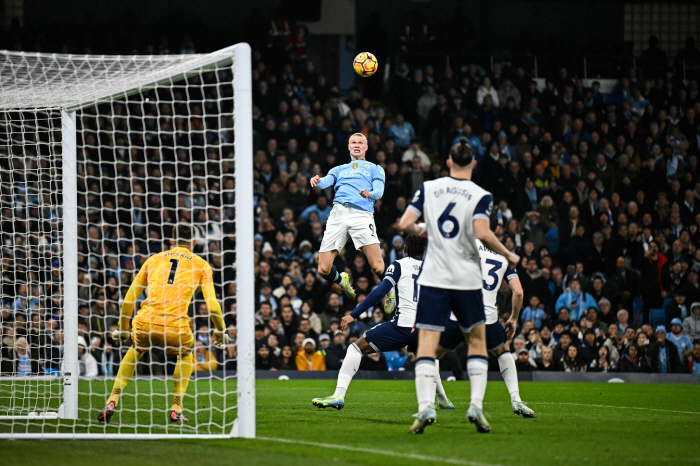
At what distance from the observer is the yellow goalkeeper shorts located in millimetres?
8773

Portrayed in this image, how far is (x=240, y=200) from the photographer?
7363 millimetres

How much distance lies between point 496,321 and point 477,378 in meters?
1.48

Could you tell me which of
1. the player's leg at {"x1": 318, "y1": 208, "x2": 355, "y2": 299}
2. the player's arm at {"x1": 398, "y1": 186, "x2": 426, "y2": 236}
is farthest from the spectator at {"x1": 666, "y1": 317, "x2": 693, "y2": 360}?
the player's arm at {"x1": 398, "y1": 186, "x2": 426, "y2": 236}

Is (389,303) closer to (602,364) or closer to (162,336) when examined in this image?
(162,336)

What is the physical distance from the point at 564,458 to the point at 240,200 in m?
3.12

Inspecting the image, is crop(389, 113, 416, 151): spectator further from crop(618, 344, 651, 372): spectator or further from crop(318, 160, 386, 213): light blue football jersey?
crop(318, 160, 386, 213): light blue football jersey

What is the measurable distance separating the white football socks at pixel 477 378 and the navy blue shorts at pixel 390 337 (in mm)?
2078

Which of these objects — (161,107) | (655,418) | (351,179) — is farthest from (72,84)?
(161,107)

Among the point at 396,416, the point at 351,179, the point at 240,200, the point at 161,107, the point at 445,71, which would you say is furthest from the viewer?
the point at 445,71

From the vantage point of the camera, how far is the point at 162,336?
8852 millimetres

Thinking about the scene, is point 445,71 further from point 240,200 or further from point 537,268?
point 240,200

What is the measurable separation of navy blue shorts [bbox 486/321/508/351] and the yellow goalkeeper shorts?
2863mm

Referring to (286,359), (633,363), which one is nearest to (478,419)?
(286,359)

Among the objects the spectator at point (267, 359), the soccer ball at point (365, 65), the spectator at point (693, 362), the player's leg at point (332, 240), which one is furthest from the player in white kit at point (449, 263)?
the spectator at point (693, 362)
